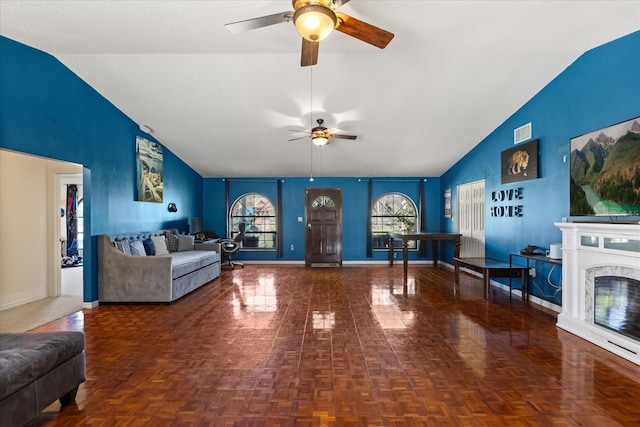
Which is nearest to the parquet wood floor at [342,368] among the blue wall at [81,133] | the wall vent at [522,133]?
the blue wall at [81,133]

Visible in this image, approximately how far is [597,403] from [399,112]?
14.2ft

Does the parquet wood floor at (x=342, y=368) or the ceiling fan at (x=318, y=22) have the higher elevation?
the ceiling fan at (x=318, y=22)

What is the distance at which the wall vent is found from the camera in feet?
16.1

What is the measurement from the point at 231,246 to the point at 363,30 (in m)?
5.95

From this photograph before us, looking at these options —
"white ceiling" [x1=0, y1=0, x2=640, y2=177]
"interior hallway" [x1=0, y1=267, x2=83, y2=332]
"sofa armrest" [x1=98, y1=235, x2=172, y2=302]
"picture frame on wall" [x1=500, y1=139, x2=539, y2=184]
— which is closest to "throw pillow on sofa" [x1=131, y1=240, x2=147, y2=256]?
"sofa armrest" [x1=98, y1=235, x2=172, y2=302]

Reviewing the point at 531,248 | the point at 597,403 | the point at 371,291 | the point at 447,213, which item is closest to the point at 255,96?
the point at 371,291

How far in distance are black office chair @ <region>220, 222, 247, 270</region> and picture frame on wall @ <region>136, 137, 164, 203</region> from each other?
1.80 m

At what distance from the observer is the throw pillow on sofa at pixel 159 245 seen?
5746 millimetres

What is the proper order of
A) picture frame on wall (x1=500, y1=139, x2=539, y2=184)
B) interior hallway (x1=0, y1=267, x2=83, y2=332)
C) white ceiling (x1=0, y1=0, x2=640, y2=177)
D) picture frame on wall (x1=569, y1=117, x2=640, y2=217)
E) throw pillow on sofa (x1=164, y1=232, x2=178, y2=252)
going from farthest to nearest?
1. throw pillow on sofa (x1=164, y1=232, x2=178, y2=252)
2. picture frame on wall (x1=500, y1=139, x2=539, y2=184)
3. interior hallway (x1=0, y1=267, x2=83, y2=332)
4. picture frame on wall (x1=569, y1=117, x2=640, y2=217)
5. white ceiling (x1=0, y1=0, x2=640, y2=177)

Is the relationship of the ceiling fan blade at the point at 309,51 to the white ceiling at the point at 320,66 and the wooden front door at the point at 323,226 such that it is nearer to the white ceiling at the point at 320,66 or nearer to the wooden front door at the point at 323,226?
the white ceiling at the point at 320,66

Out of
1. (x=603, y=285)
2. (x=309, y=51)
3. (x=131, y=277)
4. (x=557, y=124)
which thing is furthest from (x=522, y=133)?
(x=131, y=277)

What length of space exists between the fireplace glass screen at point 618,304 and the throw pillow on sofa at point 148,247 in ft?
20.0

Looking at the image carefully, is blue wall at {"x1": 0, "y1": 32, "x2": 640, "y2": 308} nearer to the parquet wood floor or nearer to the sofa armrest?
the sofa armrest

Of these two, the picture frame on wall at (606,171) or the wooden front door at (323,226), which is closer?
the picture frame on wall at (606,171)
